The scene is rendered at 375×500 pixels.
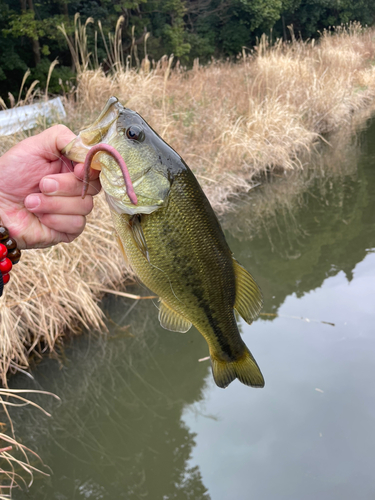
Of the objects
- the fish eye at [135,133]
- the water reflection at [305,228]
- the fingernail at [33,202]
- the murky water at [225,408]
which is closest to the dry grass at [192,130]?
the water reflection at [305,228]

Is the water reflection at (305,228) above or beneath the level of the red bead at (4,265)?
beneath

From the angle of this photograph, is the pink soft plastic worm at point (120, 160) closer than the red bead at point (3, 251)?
Yes

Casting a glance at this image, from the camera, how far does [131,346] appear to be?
4.59 metres

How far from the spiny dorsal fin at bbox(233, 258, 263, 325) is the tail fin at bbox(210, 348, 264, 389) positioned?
18 centimetres

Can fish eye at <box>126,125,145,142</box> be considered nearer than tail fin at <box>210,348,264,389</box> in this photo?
Yes

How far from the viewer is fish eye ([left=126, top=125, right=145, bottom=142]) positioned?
1522 millimetres

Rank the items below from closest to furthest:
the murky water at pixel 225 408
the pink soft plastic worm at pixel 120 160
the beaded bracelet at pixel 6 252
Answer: the pink soft plastic worm at pixel 120 160 → the beaded bracelet at pixel 6 252 → the murky water at pixel 225 408

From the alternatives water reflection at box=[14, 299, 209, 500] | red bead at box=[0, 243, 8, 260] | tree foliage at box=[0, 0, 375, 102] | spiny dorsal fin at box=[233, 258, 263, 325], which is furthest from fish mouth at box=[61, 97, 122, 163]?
tree foliage at box=[0, 0, 375, 102]

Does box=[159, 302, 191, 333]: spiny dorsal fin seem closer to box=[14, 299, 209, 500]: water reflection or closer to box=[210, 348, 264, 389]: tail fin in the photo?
box=[210, 348, 264, 389]: tail fin

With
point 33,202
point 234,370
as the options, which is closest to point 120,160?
point 33,202

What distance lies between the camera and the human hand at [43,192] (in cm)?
175

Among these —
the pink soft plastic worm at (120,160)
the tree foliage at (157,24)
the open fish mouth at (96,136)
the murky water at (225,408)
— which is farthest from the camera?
the tree foliage at (157,24)

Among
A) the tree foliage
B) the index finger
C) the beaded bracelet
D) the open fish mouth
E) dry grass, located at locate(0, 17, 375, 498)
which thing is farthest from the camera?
the tree foliage

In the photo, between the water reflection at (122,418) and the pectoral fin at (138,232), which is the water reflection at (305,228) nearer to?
the water reflection at (122,418)
